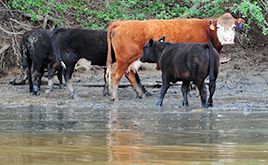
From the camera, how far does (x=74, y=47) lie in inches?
386

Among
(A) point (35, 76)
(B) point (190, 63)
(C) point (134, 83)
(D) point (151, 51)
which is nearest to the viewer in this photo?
(B) point (190, 63)

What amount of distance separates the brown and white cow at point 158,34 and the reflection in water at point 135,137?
293 centimetres

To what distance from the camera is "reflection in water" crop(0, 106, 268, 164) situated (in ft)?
9.71

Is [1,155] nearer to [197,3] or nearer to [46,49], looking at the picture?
[46,49]

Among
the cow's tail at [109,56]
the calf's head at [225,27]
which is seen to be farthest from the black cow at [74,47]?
the calf's head at [225,27]

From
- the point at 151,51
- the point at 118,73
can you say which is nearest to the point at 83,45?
the point at 118,73

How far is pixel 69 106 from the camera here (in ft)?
26.1

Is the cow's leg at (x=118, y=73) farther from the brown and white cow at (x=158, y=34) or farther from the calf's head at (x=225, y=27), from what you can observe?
the calf's head at (x=225, y=27)

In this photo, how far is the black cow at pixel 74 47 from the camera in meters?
9.80

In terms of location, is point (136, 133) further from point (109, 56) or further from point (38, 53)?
point (38, 53)

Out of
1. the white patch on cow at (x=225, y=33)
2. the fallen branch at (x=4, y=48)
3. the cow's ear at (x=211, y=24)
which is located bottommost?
the fallen branch at (x=4, y=48)

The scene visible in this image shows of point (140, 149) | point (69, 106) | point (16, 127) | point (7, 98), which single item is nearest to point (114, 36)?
point (69, 106)

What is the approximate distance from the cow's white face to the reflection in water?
10.7 ft

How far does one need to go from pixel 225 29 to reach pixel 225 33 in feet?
0.33
